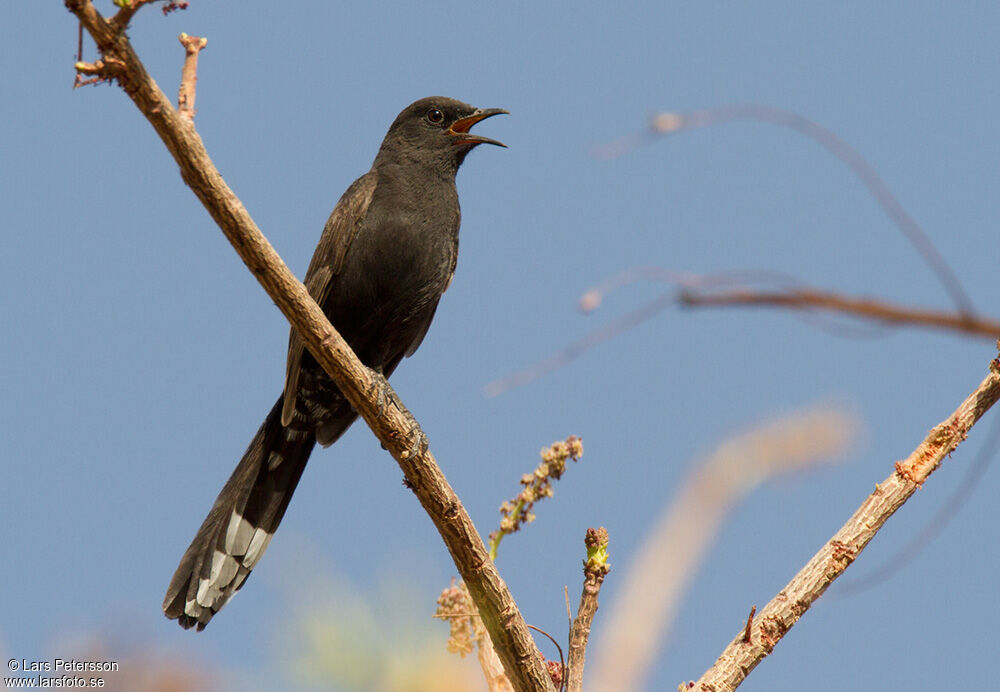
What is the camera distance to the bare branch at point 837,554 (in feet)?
10.1

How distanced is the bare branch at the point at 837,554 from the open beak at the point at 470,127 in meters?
3.11

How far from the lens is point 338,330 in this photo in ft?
16.5

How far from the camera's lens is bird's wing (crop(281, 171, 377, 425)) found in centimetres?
478

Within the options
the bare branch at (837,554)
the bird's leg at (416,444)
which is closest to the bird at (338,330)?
the bird's leg at (416,444)

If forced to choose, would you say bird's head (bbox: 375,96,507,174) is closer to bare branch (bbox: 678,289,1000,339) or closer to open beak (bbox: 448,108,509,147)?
open beak (bbox: 448,108,509,147)

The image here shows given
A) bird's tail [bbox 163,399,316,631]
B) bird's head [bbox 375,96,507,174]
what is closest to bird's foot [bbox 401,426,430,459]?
bird's tail [bbox 163,399,316,631]

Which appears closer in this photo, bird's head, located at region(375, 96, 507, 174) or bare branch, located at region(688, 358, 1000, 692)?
bare branch, located at region(688, 358, 1000, 692)

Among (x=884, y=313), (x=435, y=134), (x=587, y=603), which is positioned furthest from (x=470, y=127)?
(x=884, y=313)

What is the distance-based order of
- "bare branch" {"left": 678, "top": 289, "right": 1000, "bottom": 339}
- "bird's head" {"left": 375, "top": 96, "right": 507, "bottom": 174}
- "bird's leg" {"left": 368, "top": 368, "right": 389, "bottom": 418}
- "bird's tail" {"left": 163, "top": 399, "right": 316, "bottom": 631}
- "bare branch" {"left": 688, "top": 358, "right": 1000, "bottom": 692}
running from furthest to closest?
1. "bird's head" {"left": 375, "top": 96, "right": 507, "bottom": 174}
2. "bird's tail" {"left": 163, "top": 399, "right": 316, "bottom": 631}
3. "bird's leg" {"left": 368, "top": 368, "right": 389, "bottom": 418}
4. "bare branch" {"left": 688, "top": 358, "right": 1000, "bottom": 692}
5. "bare branch" {"left": 678, "top": 289, "right": 1000, "bottom": 339}

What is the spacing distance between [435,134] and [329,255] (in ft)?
3.47

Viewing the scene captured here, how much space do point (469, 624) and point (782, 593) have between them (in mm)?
1127

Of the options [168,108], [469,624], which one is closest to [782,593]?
[469,624]

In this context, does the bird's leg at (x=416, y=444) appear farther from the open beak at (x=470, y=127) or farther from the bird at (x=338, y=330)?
the open beak at (x=470, y=127)

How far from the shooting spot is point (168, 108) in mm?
2939
